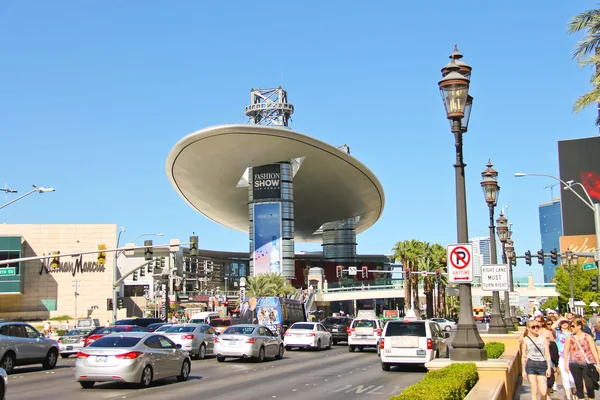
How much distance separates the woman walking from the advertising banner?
91.1 metres

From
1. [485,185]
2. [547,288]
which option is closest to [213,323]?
[485,185]

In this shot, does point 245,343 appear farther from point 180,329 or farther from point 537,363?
point 537,363

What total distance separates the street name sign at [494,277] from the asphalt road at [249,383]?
12.1 ft

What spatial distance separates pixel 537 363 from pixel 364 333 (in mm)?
22657

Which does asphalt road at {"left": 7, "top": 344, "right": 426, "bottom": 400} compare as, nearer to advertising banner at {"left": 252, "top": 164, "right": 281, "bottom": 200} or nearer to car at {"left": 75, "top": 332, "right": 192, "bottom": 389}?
car at {"left": 75, "top": 332, "right": 192, "bottom": 389}

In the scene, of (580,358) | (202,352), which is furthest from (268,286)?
(580,358)

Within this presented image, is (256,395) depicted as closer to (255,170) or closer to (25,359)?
(25,359)

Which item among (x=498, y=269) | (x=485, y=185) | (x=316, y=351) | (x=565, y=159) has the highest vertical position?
(x=565, y=159)

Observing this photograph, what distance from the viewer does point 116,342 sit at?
64.7 feet

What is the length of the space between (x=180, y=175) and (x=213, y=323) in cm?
7384

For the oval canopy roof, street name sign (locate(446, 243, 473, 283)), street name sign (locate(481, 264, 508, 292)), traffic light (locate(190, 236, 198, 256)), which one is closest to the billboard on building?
the oval canopy roof

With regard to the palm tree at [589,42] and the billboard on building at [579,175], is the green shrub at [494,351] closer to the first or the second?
the palm tree at [589,42]

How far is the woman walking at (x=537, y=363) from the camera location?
14125mm

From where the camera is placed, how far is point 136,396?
17.6 metres
